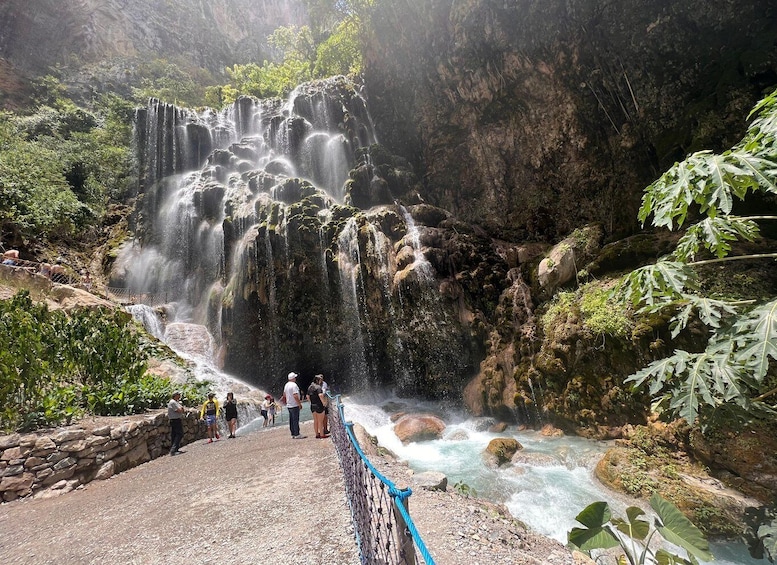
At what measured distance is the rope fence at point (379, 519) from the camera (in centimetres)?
267

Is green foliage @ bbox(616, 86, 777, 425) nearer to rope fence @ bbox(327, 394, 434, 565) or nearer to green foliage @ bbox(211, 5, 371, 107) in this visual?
rope fence @ bbox(327, 394, 434, 565)

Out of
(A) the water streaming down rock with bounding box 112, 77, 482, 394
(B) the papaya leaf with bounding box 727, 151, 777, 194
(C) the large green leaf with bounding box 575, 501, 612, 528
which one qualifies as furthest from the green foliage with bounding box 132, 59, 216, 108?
(C) the large green leaf with bounding box 575, 501, 612, 528

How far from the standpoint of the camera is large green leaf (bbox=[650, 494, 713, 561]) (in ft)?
8.72

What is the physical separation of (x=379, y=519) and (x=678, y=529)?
8.27ft

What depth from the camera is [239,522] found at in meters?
4.83

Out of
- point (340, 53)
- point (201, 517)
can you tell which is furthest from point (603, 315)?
point (340, 53)

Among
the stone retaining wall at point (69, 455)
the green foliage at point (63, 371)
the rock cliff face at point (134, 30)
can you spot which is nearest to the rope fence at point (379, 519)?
the stone retaining wall at point (69, 455)

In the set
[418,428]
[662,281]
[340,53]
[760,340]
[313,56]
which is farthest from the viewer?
[313,56]

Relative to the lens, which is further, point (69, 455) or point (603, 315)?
point (603, 315)

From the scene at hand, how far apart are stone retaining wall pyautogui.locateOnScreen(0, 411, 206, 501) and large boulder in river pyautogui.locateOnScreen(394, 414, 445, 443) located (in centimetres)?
730

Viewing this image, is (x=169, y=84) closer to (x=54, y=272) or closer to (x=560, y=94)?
(x=54, y=272)

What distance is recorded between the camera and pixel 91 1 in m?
43.0

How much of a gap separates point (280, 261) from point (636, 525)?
60.7ft

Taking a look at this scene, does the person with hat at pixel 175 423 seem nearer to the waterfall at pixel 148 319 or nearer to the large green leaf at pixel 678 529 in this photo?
the large green leaf at pixel 678 529
